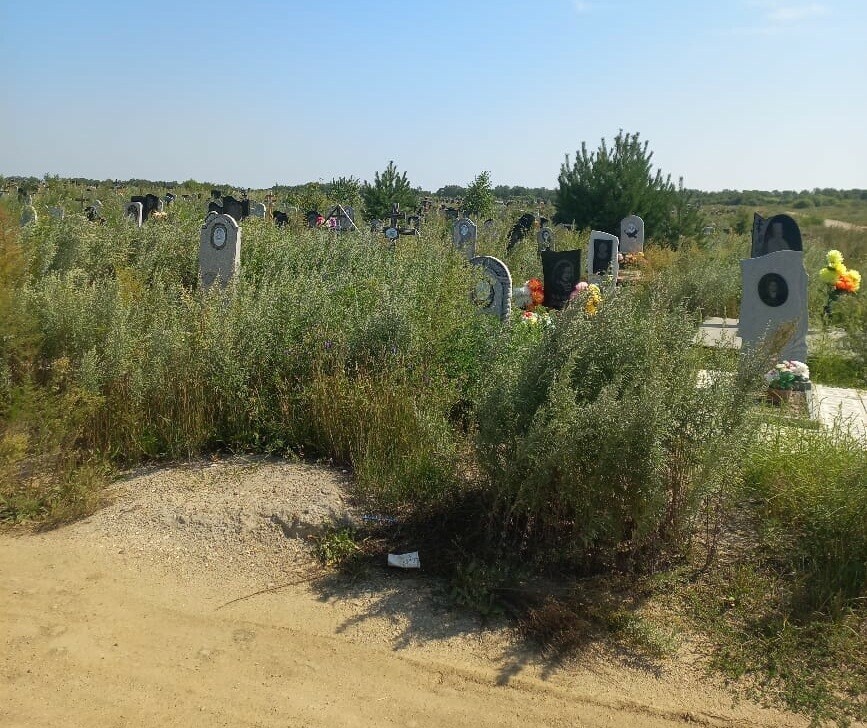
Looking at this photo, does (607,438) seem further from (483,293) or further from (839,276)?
(839,276)

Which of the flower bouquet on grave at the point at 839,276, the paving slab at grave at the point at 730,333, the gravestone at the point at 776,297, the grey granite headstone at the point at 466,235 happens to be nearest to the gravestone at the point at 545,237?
the grey granite headstone at the point at 466,235

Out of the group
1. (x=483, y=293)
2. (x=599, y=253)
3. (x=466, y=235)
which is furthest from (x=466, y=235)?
(x=483, y=293)

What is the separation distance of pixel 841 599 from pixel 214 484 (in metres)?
3.09

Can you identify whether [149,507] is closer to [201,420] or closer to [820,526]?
[201,420]

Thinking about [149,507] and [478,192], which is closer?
[149,507]

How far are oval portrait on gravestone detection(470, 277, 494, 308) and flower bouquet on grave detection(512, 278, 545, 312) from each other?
2.85 metres

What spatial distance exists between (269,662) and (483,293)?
4196mm

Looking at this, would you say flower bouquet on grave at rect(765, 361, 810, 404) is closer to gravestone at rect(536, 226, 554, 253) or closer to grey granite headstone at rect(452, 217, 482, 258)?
grey granite headstone at rect(452, 217, 482, 258)

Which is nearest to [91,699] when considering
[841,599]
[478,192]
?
[841,599]

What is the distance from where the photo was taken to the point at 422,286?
6.48 meters

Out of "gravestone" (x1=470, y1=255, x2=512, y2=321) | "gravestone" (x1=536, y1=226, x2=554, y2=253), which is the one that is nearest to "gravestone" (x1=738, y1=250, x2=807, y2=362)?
"gravestone" (x1=470, y1=255, x2=512, y2=321)

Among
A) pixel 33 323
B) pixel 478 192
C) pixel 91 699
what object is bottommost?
pixel 91 699

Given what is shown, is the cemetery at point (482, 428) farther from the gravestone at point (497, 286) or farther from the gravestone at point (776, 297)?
the gravestone at point (776, 297)

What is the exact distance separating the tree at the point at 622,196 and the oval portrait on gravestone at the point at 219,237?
44.4ft
